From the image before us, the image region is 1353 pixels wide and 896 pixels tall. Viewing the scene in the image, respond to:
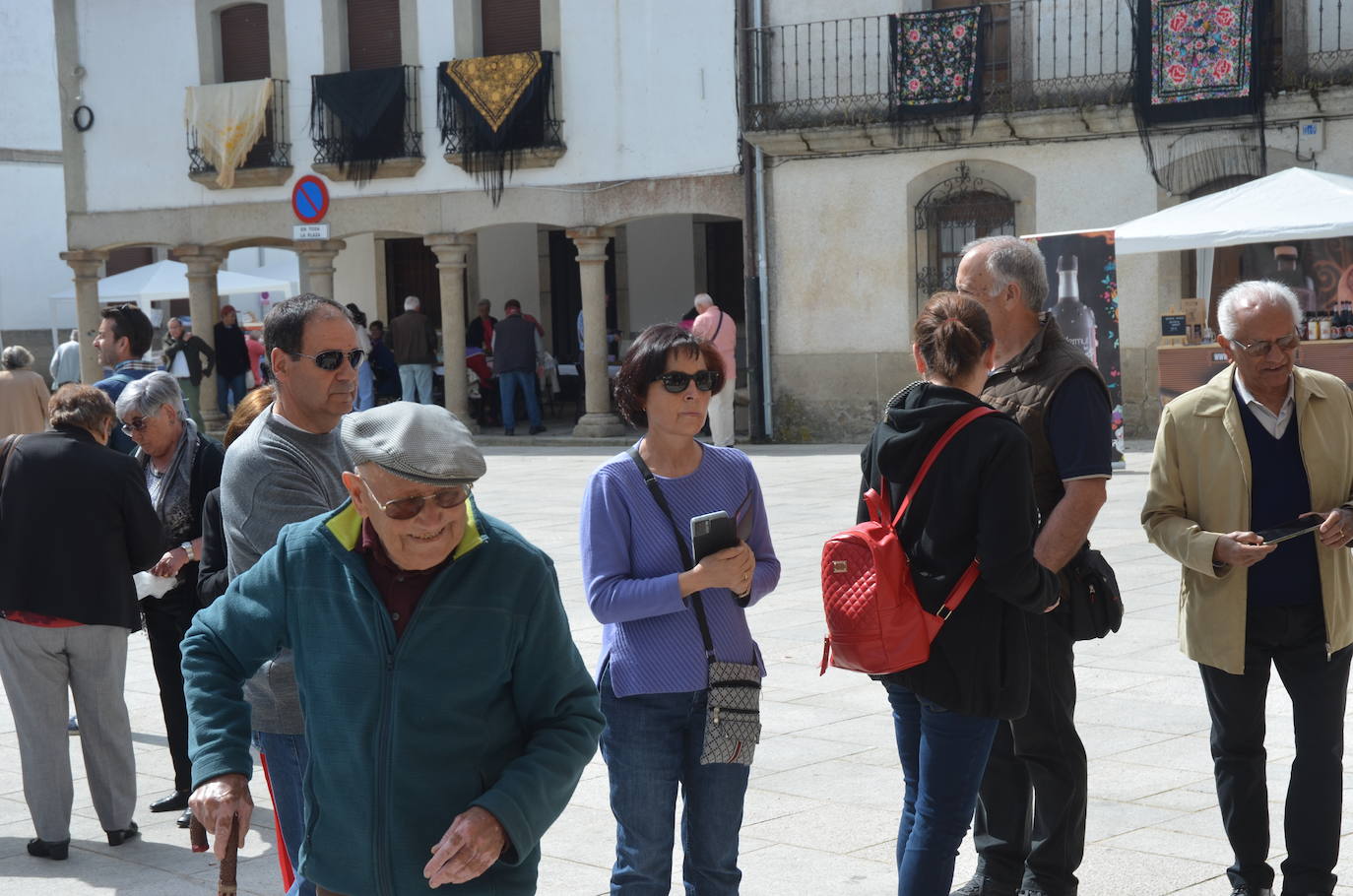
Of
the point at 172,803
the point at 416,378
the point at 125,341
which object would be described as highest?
the point at 125,341

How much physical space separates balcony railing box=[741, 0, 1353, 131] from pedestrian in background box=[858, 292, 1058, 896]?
15.4m

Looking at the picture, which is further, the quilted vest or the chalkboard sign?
the chalkboard sign

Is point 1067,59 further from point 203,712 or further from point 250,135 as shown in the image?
point 203,712

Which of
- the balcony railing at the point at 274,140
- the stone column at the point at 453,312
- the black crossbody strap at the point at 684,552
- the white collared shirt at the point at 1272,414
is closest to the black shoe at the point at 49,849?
the black crossbody strap at the point at 684,552

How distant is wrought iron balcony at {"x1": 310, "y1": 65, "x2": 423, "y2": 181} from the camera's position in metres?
23.5

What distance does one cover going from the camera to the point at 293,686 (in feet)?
12.0

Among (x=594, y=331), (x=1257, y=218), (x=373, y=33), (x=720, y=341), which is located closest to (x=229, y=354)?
(x=373, y=33)

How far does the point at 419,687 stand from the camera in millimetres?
2977

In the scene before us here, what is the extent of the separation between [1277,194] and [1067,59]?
4848 mm

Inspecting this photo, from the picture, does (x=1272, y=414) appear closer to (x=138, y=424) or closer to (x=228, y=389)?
(x=138, y=424)

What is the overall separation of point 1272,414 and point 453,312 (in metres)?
19.2

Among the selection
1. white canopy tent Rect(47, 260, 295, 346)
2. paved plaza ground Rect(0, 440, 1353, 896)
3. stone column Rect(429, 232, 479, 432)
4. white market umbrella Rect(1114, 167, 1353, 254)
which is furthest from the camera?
white canopy tent Rect(47, 260, 295, 346)

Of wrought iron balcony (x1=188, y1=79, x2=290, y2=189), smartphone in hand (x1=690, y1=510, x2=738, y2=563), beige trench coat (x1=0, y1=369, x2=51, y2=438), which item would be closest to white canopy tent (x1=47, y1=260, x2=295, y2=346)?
wrought iron balcony (x1=188, y1=79, x2=290, y2=189)

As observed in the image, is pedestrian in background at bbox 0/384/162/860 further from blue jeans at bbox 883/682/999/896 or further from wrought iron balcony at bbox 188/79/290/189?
wrought iron balcony at bbox 188/79/290/189
